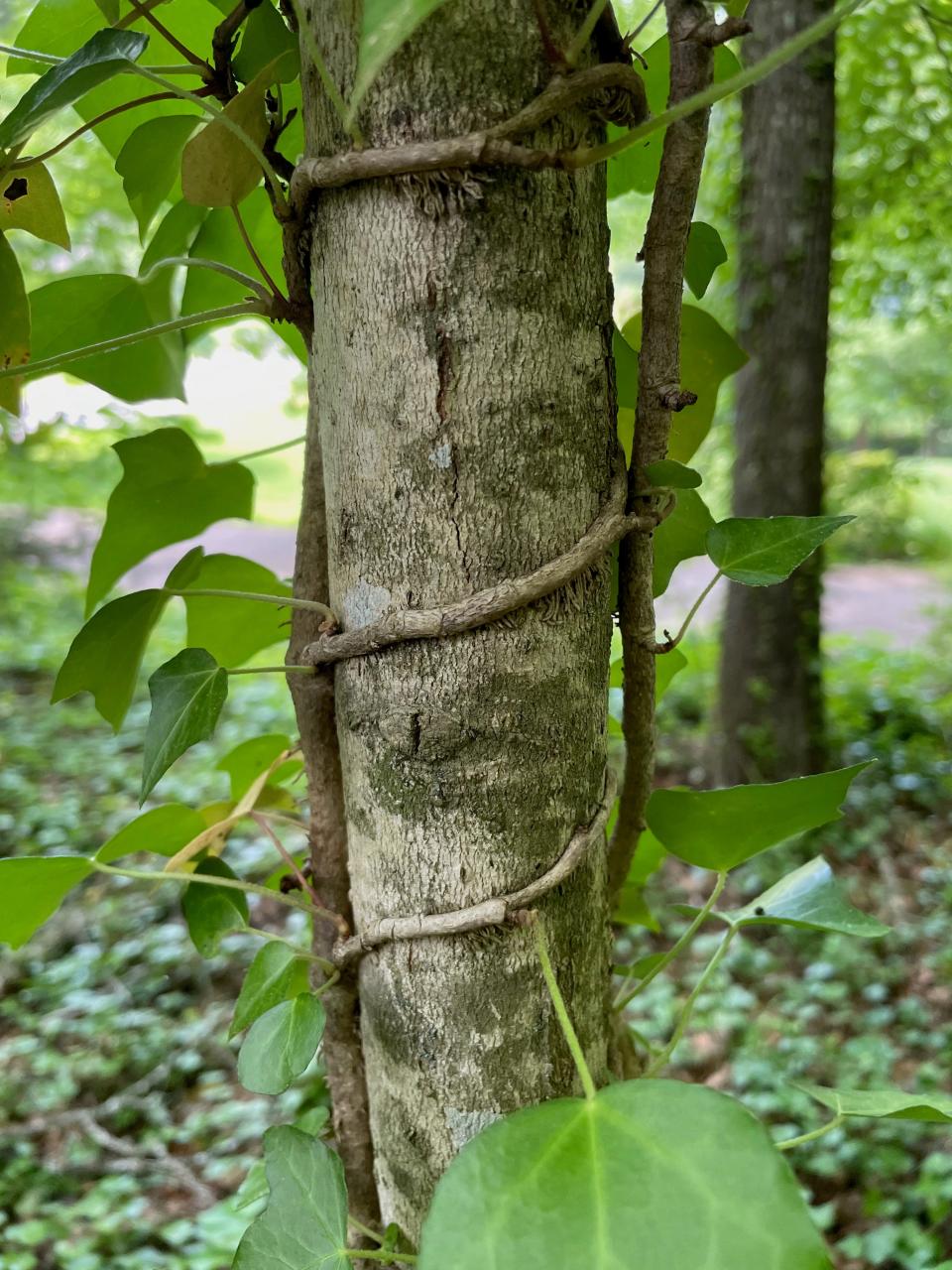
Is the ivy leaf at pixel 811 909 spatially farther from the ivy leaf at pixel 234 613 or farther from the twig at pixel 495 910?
the ivy leaf at pixel 234 613

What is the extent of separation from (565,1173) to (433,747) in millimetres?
162

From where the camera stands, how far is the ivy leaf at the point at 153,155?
1.53ft

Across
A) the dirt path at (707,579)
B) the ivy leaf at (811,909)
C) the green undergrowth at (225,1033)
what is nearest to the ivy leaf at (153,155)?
the ivy leaf at (811,909)

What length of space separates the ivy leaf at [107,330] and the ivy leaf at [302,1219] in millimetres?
426

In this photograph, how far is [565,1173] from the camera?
301 mm

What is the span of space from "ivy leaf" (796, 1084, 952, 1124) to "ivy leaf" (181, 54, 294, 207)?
1.62ft

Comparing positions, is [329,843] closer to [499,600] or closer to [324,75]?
[499,600]

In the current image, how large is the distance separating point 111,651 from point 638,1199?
346 millimetres

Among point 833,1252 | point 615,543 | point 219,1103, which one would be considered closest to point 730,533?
point 615,543

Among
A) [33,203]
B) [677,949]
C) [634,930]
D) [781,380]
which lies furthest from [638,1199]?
[781,380]

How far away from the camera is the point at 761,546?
427 mm

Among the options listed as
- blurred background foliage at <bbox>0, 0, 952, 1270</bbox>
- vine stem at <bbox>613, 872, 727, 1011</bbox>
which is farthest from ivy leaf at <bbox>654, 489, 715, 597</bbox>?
blurred background foliage at <bbox>0, 0, 952, 1270</bbox>

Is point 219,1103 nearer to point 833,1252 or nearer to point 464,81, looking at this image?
point 833,1252

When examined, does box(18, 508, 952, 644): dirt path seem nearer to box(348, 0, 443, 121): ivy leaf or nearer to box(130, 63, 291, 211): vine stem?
box(130, 63, 291, 211): vine stem
